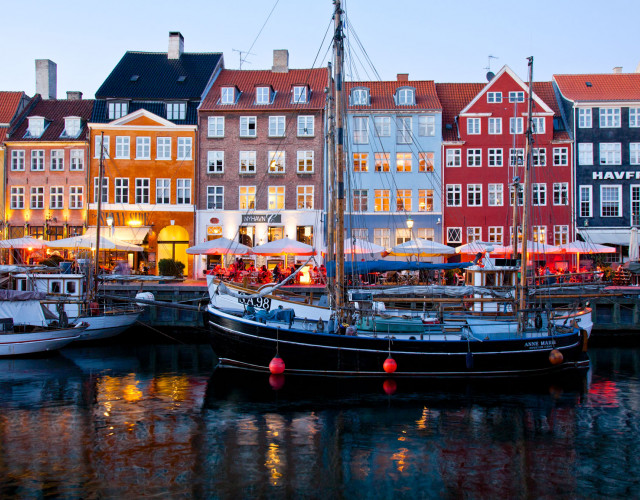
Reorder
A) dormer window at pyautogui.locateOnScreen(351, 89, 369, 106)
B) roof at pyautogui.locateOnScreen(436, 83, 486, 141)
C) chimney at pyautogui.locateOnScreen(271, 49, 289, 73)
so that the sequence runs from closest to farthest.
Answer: dormer window at pyautogui.locateOnScreen(351, 89, 369, 106), roof at pyautogui.locateOnScreen(436, 83, 486, 141), chimney at pyautogui.locateOnScreen(271, 49, 289, 73)

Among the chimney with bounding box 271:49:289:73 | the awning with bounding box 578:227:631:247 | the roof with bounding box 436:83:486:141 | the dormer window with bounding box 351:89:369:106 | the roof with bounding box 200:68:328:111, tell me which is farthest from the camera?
the chimney with bounding box 271:49:289:73

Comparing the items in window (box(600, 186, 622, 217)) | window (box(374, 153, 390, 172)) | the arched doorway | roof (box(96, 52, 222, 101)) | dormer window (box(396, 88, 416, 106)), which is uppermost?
roof (box(96, 52, 222, 101))

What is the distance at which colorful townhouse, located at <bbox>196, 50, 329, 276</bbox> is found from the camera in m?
41.0

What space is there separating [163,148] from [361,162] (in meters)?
13.1

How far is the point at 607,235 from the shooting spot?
40406 millimetres

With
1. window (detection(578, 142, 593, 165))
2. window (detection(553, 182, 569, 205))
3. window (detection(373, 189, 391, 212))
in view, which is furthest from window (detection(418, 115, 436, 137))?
window (detection(578, 142, 593, 165))

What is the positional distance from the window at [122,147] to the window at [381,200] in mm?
16570

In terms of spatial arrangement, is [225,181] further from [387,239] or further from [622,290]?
[622,290]

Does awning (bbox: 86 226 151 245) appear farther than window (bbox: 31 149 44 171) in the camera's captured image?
No

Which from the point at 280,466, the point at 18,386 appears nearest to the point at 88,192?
the point at 18,386

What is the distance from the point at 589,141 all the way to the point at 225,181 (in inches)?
949

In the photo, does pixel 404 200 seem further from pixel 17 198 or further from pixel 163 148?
pixel 17 198

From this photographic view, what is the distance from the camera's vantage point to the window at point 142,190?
135 feet

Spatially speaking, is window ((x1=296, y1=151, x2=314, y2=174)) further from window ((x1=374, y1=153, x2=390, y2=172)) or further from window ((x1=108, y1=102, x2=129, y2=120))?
window ((x1=108, y1=102, x2=129, y2=120))
